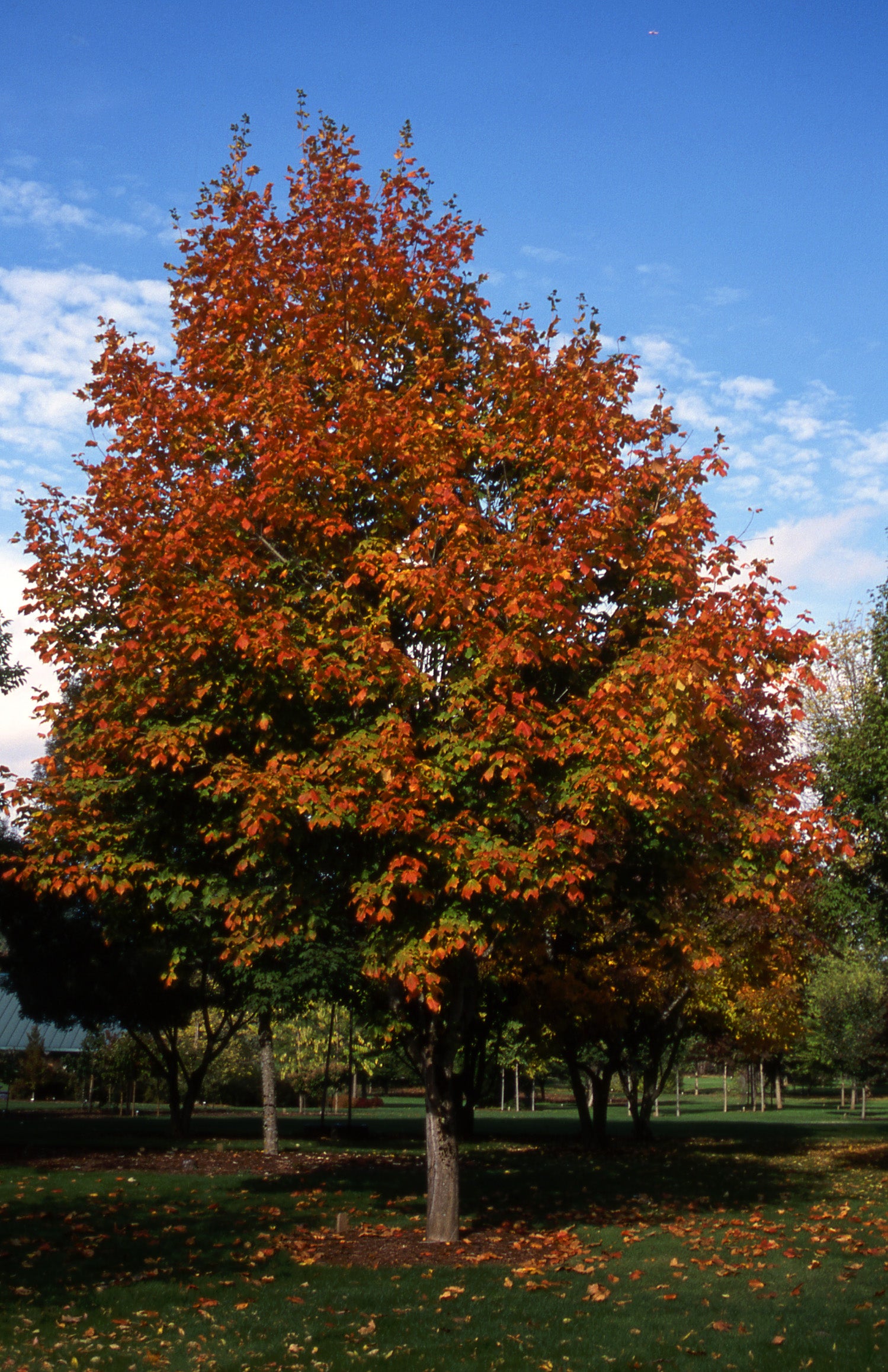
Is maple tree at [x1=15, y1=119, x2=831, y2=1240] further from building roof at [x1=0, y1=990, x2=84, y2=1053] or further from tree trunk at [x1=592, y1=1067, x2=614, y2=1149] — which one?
building roof at [x1=0, y1=990, x2=84, y2=1053]

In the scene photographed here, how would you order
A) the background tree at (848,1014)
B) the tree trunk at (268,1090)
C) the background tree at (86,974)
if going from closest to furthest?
1. the tree trunk at (268,1090)
2. the background tree at (86,974)
3. the background tree at (848,1014)

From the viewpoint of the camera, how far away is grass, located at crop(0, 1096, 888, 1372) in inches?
313

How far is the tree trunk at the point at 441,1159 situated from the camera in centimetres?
1295

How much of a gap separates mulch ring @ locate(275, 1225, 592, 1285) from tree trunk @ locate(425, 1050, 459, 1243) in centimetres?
21

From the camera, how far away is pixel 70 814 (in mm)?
11812

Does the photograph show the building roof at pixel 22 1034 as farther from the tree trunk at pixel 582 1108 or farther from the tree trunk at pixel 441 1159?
the tree trunk at pixel 441 1159

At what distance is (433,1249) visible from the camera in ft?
40.5

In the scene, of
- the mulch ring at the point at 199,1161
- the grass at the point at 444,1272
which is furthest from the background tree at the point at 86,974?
the grass at the point at 444,1272

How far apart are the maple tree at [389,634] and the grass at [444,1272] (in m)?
2.44

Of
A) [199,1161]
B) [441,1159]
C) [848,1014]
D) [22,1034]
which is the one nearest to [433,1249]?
[441,1159]

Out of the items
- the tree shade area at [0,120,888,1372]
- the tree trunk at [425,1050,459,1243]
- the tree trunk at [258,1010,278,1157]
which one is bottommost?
the tree trunk at [258,1010,278,1157]

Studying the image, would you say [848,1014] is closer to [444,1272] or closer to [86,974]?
[86,974]

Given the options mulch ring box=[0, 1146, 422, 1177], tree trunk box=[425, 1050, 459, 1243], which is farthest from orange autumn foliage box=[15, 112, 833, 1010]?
mulch ring box=[0, 1146, 422, 1177]

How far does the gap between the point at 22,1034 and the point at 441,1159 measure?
193ft
